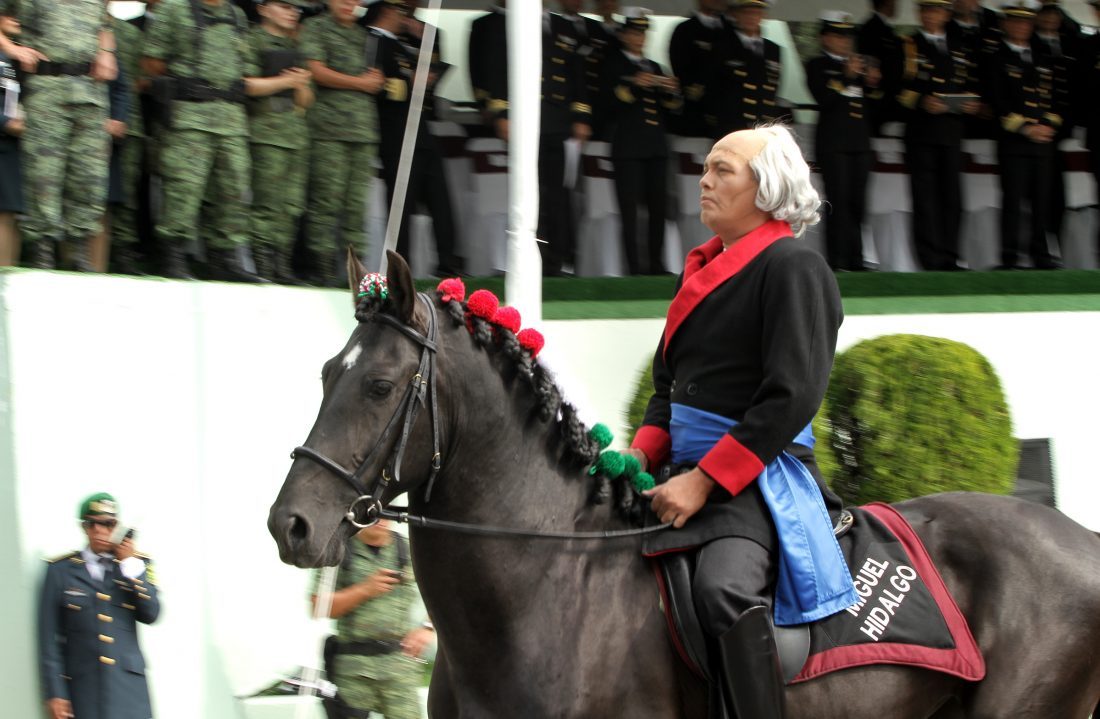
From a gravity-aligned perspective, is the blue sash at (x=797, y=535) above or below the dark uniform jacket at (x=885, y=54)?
below

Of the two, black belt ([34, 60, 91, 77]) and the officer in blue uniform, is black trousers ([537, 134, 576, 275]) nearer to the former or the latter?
black belt ([34, 60, 91, 77])

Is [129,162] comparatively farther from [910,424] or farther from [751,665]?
[751,665]

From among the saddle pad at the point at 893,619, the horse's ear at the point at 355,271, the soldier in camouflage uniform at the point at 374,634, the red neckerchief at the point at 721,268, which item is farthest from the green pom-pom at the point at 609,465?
the soldier in camouflage uniform at the point at 374,634

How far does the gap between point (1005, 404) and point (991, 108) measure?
→ 12.6 ft

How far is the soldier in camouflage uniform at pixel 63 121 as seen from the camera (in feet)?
22.5

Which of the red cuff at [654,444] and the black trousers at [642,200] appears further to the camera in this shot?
the black trousers at [642,200]

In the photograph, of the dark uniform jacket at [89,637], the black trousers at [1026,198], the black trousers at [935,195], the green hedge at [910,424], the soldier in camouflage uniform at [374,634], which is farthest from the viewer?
the black trousers at [1026,198]

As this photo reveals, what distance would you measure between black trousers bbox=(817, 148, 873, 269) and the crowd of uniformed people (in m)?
0.02

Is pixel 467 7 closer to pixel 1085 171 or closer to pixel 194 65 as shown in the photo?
pixel 194 65

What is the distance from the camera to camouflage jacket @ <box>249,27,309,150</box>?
8328mm

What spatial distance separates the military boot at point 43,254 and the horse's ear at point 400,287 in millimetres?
3887

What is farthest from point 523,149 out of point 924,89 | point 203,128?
point 924,89

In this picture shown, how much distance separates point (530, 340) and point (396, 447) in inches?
21.1

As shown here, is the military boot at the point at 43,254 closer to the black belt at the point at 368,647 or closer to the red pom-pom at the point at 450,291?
the black belt at the point at 368,647
